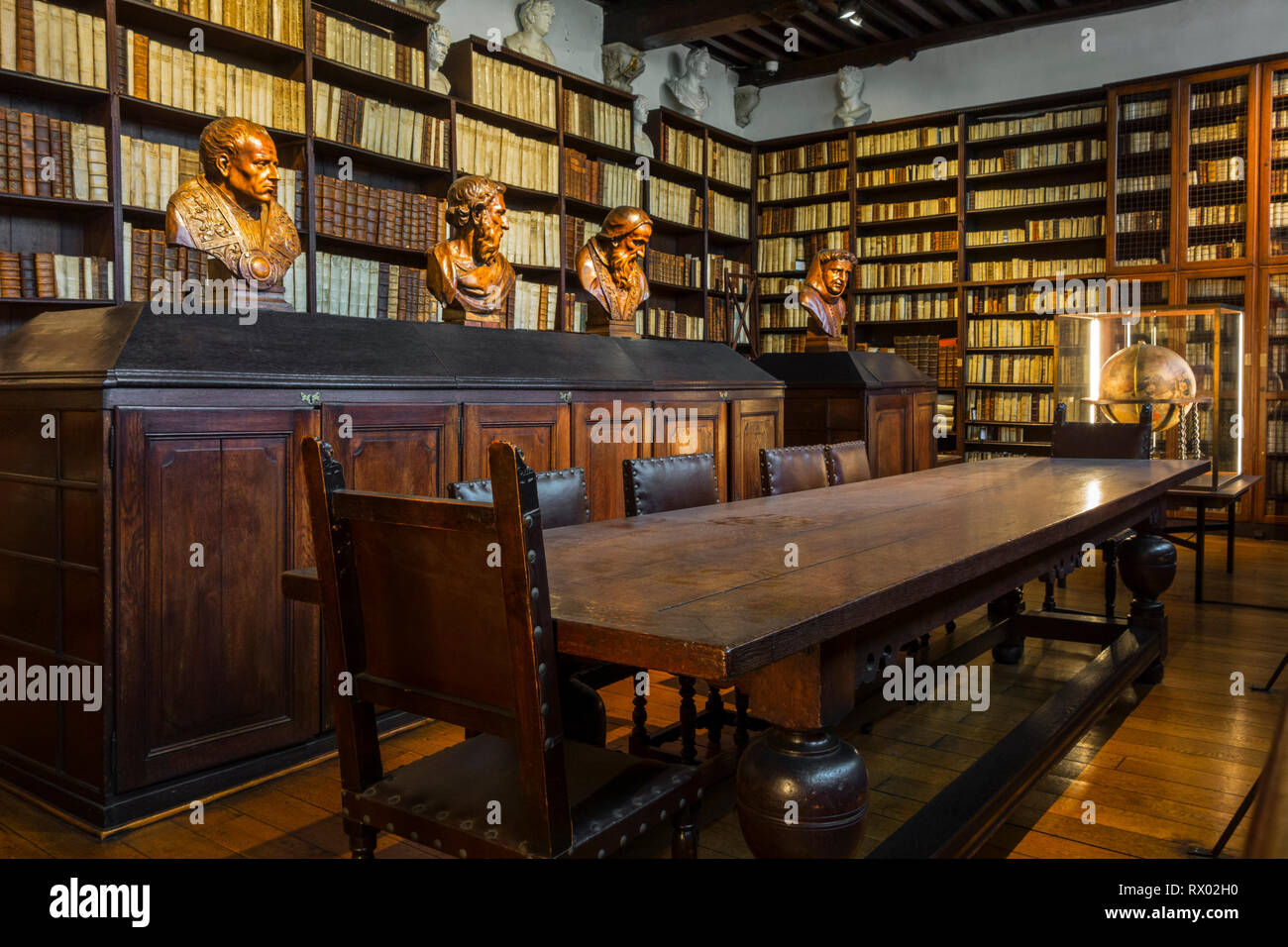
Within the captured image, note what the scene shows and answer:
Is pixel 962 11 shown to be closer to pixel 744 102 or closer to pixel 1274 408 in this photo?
pixel 744 102

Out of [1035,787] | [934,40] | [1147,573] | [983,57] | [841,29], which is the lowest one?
[1035,787]

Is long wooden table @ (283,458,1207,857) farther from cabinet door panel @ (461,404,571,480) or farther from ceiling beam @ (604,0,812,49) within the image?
ceiling beam @ (604,0,812,49)

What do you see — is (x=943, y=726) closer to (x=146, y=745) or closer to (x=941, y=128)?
(x=146, y=745)

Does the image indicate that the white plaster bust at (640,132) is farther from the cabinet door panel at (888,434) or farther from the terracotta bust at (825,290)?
the cabinet door panel at (888,434)

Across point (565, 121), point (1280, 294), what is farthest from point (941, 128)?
point (565, 121)

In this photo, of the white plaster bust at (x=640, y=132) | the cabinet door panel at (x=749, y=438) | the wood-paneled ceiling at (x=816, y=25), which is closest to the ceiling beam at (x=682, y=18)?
the wood-paneled ceiling at (x=816, y=25)

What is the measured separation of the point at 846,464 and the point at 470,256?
1.42 m

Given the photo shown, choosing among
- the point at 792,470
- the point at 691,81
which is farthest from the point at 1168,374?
the point at 691,81

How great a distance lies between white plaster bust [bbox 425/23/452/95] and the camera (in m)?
4.89

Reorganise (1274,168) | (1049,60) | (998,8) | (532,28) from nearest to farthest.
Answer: (532,28), (1274,168), (998,8), (1049,60)

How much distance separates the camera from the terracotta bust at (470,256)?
3143 mm

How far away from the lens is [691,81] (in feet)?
22.9
